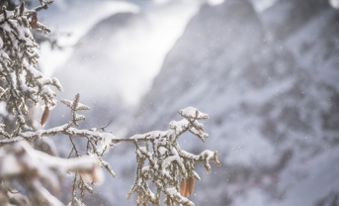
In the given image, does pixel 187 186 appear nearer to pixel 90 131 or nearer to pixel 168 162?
pixel 168 162

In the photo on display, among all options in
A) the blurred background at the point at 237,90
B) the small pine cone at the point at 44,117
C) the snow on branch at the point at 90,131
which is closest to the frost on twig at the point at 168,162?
the snow on branch at the point at 90,131

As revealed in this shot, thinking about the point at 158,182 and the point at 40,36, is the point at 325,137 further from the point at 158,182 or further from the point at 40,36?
the point at 158,182

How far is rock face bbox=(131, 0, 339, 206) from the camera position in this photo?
47094 mm

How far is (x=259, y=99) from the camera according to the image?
62.8 metres

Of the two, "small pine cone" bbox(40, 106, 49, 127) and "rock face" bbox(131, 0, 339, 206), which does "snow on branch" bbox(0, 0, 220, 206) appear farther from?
"rock face" bbox(131, 0, 339, 206)

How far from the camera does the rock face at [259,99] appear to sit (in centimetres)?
4709

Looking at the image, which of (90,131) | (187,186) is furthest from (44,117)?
(187,186)

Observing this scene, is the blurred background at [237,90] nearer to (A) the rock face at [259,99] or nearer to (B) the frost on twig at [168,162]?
(A) the rock face at [259,99]

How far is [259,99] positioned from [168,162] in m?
62.0

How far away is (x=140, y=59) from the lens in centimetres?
9544

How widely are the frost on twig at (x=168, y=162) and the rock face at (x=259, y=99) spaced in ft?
119

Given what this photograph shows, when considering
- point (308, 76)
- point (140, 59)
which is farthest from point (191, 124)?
point (140, 59)

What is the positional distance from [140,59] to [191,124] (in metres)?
93.8

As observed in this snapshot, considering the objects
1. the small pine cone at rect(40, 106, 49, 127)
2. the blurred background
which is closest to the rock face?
the blurred background
